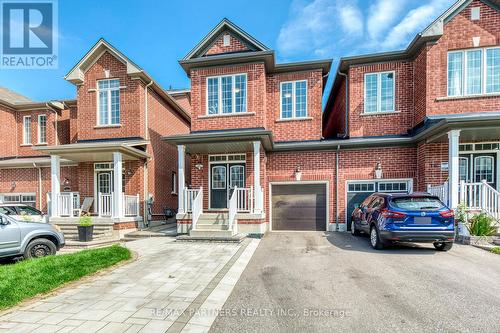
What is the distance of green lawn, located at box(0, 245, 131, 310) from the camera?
4.22m

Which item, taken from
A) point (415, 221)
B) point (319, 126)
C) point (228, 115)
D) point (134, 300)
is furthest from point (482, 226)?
point (228, 115)

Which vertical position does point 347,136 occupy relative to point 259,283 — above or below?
above

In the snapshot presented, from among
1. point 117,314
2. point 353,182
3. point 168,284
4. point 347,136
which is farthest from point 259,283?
point 347,136

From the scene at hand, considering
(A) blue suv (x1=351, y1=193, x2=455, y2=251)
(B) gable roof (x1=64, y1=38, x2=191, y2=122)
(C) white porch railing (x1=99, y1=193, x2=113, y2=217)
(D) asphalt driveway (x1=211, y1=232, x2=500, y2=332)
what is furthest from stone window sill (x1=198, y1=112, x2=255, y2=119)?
(A) blue suv (x1=351, y1=193, x2=455, y2=251)

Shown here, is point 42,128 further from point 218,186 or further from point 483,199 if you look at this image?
point 483,199

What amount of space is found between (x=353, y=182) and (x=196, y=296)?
30.1ft

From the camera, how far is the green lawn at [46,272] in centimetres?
422

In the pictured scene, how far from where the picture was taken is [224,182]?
11984mm

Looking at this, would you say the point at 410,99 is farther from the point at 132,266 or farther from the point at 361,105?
the point at 132,266

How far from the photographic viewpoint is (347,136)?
475 inches

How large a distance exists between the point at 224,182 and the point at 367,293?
329 inches

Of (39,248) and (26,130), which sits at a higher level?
(26,130)

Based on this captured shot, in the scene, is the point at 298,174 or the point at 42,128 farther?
the point at 42,128

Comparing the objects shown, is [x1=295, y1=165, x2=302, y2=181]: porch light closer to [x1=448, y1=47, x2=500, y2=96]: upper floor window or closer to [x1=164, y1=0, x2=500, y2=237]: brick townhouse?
[x1=164, y1=0, x2=500, y2=237]: brick townhouse
